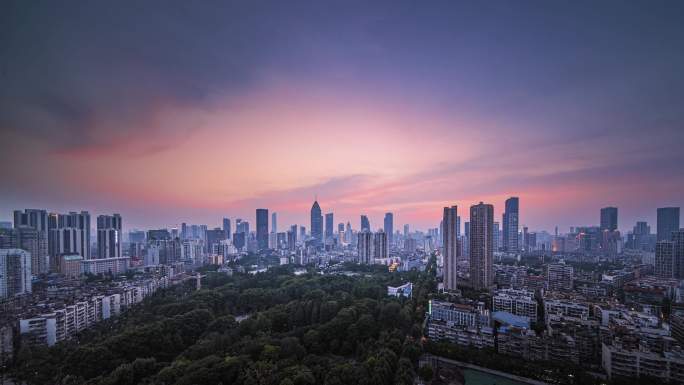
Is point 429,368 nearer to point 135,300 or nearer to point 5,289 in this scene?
point 135,300

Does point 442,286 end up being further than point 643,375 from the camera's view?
Yes

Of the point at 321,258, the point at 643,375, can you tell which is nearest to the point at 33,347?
the point at 643,375

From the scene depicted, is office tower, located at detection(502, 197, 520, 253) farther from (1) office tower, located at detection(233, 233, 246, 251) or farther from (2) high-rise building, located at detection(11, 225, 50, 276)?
(2) high-rise building, located at detection(11, 225, 50, 276)

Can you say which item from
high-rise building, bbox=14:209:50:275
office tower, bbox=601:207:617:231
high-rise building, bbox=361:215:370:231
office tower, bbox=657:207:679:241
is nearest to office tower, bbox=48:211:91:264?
high-rise building, bbox=14:209:50:275

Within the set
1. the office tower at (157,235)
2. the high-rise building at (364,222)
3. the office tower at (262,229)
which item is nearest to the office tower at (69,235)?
the office tower at (157,235)

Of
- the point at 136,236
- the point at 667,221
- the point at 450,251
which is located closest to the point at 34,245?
the point at 450,251

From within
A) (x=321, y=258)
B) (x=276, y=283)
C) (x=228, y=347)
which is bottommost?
(x=321, y=258)

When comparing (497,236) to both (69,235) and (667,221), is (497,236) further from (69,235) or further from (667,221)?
(69,235)
